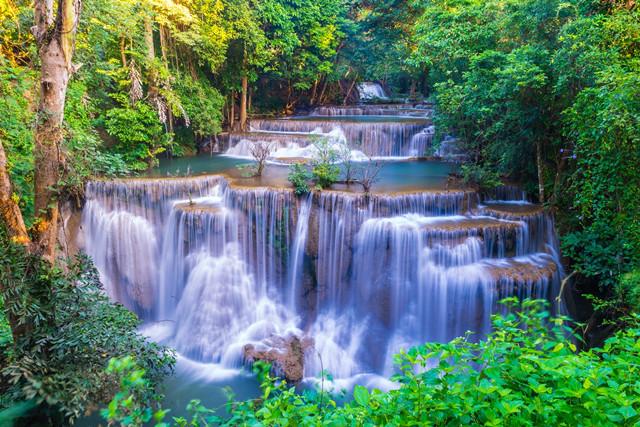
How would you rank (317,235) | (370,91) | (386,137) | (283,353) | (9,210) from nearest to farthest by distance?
(9,210) → (283,353) → (317,235) → (386,137) → (370,91)

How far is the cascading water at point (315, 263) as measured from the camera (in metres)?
8.01

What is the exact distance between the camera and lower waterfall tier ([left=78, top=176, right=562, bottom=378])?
8000 mm

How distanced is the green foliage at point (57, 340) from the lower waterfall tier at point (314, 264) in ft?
13.2

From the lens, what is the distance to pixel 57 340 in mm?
3785

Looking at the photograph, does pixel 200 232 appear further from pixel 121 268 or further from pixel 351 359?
pixel 351 359

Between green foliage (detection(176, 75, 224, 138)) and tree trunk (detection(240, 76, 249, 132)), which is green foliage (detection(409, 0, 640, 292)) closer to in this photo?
green foliage (detection(176, 75, 224, 138))

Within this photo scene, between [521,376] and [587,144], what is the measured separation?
230 inches

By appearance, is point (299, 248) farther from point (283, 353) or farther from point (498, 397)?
point (498, 397)

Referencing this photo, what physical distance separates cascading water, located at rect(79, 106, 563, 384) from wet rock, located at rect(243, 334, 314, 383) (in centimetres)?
13

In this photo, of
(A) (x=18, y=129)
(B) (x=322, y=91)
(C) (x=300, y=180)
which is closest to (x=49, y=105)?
(A) (x=18, y=129)

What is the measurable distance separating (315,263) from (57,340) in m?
5.71

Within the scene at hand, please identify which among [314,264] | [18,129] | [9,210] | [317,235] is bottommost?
[314,264]

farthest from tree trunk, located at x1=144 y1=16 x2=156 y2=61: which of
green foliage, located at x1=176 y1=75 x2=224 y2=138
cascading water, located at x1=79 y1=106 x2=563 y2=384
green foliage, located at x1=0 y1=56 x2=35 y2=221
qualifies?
cascading water, located at x1=79 y1=106 x2=563 y2=384

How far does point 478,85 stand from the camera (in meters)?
9.08
